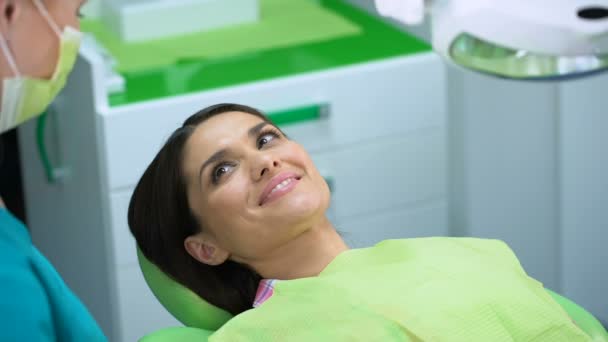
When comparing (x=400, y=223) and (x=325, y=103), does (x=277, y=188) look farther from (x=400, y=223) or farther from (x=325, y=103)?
(x=400, y=223)

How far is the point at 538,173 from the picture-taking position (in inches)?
120

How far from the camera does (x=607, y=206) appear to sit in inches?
119

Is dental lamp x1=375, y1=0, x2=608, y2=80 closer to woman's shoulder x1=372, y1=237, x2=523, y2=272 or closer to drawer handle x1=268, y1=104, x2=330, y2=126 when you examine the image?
woman's shoulder x1=372, y1=237, x2=523, y2=272

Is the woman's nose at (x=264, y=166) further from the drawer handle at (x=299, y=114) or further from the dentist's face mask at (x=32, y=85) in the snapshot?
the drawer handle at (x=299, y=114)

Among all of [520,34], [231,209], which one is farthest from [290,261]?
[520,34]

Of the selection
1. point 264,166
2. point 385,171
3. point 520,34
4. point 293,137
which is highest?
point 520,34

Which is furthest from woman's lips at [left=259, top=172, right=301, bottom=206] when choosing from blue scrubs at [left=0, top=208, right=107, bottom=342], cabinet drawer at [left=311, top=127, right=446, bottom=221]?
cabinet drawer at [left=311, top=127, right=446, bottom=221]

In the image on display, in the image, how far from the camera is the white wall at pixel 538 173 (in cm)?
295

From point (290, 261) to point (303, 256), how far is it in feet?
0.07

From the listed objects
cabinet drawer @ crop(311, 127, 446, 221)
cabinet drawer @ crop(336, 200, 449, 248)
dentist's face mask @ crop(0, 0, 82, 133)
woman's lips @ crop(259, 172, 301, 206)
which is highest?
dentist's face mask @ crop(0, 0, 82, 133)

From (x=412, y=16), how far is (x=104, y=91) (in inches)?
57.4

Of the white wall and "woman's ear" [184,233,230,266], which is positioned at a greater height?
"woman's ear" [184,233,230,266]

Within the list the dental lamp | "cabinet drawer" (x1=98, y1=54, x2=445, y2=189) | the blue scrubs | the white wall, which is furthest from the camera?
the white wall

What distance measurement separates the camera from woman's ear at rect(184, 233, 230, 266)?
6.70 feet
